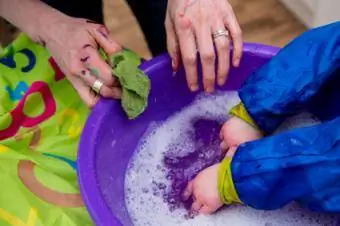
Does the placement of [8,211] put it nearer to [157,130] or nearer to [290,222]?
[157,130]

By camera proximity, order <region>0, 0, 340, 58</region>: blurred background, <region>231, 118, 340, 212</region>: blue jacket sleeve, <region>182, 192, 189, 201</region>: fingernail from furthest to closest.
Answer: <region>0, 0, 340, 58</region>: blurred background < <region>182, 192, 189, 201</region>: fingernail < <region>231, 118, 340, 212</region>: blue jacket sleeve

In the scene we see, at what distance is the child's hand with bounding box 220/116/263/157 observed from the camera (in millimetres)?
948

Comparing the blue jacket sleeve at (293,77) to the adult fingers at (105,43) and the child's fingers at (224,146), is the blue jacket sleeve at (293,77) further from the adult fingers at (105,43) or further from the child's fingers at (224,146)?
the adult fingers at (105,43)

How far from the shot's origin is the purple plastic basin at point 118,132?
0.82 meters

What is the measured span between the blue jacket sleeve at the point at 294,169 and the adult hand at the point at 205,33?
14 centimetres

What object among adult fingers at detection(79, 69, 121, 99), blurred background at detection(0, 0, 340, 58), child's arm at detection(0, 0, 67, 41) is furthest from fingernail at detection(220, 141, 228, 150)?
blurred background at detection(0, 0, 340, 58)

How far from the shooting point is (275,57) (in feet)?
3.01

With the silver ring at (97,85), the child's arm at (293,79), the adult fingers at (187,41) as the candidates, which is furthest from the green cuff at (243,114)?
the silver ring at (97,85)

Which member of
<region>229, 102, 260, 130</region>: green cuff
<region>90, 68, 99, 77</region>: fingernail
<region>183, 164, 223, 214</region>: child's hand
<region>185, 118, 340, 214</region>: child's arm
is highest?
<region>90, 68, 99, 77</region>: fingernail

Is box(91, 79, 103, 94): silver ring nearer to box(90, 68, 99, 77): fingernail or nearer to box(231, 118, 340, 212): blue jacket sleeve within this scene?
box(90, 68, 99, 77): fingernail

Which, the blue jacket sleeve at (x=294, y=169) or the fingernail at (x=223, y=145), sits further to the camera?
the fingernail at (x=223, y=145)

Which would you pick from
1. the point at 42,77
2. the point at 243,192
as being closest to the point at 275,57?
the point at 243,192

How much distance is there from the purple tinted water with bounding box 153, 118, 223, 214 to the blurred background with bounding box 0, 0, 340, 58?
55cm

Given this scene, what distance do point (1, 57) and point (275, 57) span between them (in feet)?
1.59
